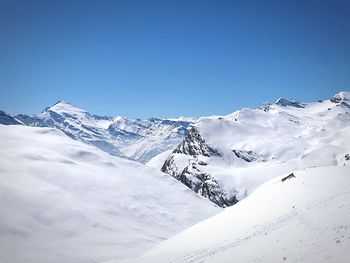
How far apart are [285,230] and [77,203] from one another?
60.5 m

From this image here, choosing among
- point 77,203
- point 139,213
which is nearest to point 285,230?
point 77,203

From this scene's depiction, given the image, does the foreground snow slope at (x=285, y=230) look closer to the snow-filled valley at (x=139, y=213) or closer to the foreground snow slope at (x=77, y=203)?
the snow-filled valley at (x=139, y=213)

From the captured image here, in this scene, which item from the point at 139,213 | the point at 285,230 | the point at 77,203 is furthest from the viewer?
the point at 139,213

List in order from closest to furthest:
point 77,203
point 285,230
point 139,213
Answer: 1. point 285,230
2. point 77,203
3. point 139,213

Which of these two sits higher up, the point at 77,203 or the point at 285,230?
the point at 77,203

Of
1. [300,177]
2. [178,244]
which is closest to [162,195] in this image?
[300,177]

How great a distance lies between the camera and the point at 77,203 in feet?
260

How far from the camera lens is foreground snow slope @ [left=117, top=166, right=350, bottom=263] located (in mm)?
21422

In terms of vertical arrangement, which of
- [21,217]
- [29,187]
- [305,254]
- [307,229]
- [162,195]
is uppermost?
[162,195]

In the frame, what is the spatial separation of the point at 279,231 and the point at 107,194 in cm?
7297

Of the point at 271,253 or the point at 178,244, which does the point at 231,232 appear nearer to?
the point at 178,244

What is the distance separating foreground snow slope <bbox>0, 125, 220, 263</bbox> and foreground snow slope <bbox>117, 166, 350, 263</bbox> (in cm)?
2083

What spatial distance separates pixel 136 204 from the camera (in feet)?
316

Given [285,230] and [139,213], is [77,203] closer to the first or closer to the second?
[139,213]
